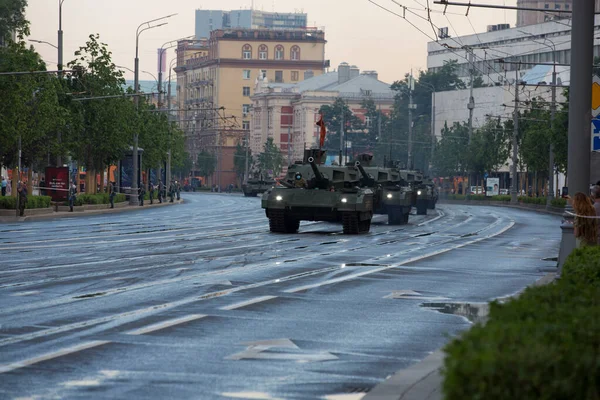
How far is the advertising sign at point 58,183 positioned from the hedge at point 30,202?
1.35 m

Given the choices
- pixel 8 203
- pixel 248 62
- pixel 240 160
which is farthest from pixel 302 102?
pixel 8 203

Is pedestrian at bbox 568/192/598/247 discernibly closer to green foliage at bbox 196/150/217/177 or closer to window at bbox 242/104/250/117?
green foliage at bbox 196/150/217/177

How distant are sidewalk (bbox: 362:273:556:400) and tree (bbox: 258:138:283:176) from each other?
142747mm

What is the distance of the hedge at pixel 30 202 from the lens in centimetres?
5094

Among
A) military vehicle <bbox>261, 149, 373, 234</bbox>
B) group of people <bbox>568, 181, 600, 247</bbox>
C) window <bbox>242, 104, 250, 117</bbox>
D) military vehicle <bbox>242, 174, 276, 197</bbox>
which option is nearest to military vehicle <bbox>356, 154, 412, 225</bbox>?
military vehicle <bbox>261, 149, 373, 234</bbox>

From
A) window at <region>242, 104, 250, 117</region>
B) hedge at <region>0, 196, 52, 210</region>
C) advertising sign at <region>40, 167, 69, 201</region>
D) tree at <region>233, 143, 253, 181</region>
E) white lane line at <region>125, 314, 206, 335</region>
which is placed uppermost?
window at <region>242, 104, 250, 117</region>

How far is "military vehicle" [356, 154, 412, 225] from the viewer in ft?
147

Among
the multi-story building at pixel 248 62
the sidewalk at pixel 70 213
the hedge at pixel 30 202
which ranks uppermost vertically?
the multi-story building at pixel 248 62

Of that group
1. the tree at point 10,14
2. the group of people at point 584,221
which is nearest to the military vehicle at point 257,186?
the tree at point 10,14

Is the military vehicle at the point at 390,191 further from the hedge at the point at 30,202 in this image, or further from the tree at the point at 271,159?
the tree at the point at 271,159

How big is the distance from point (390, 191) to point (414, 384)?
35.9m

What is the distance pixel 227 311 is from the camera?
14766mm

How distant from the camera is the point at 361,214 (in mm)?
37344

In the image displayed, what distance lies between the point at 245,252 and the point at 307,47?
531ft
